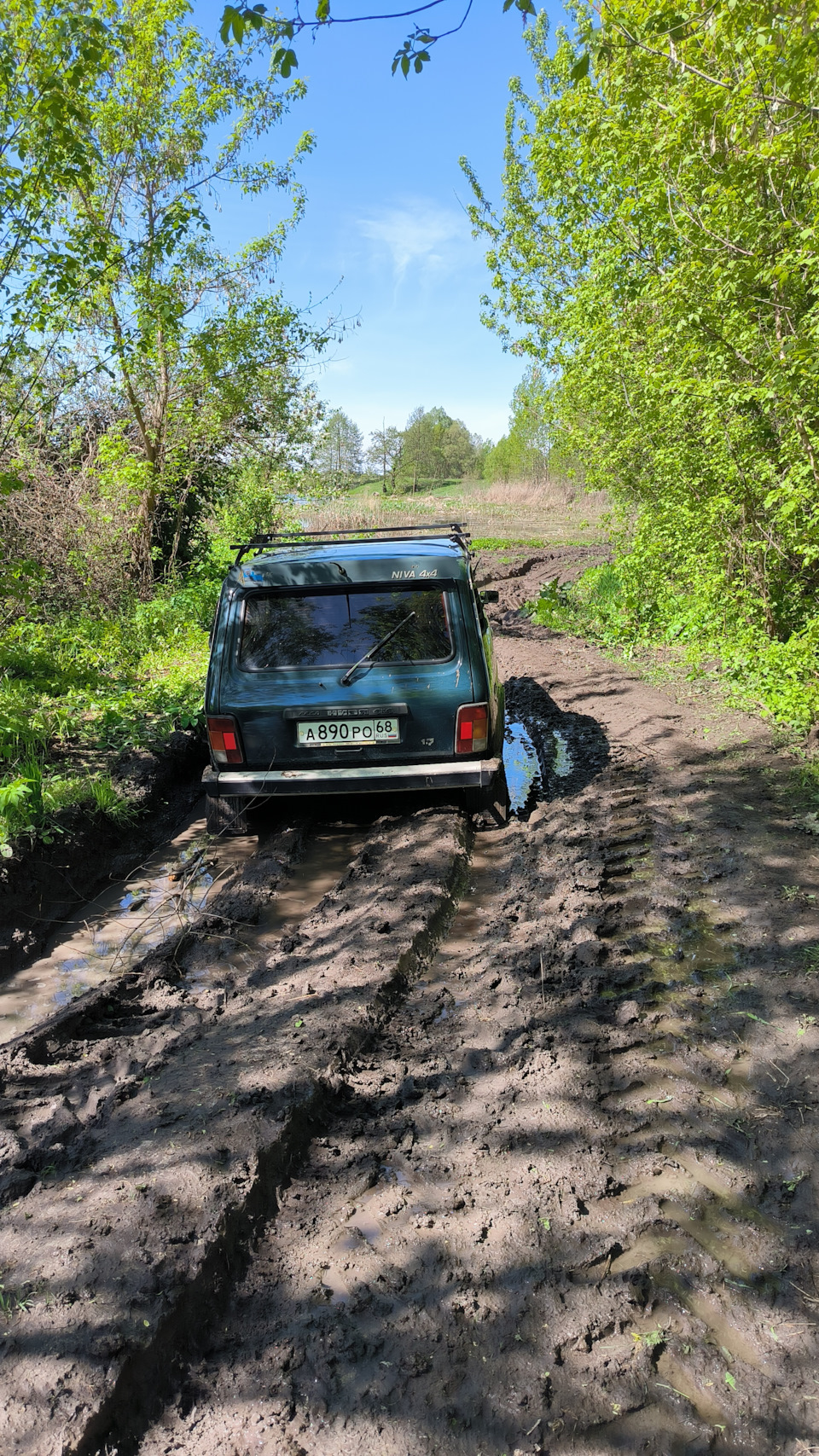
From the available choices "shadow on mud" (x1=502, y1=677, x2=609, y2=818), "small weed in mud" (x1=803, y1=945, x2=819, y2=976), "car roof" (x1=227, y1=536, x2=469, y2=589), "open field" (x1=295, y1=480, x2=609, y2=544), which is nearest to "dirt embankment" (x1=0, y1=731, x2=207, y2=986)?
"car roof" (x1=227, y1=536, x2=469, y2=589)

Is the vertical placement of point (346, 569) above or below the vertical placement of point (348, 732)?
above

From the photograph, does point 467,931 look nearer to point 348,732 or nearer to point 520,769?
point 348,732

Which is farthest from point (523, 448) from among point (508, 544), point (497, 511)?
point (508, 544)

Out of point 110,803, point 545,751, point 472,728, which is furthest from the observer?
point 545,751

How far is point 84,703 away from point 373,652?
4118 millimetres

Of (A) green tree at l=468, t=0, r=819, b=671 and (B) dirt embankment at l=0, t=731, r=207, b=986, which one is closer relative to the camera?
(B) dirt embankment at l=0, t=731, r=207, b=986

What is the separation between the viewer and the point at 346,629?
17.4 ft

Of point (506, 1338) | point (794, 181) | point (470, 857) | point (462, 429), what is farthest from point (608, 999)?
point (462, 429)

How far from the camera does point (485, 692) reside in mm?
5199

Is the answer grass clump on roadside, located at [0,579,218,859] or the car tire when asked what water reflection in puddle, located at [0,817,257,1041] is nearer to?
the car tire

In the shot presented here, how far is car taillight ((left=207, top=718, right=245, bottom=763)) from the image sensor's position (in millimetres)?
5293

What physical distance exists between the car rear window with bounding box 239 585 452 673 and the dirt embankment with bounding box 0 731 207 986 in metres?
1.75

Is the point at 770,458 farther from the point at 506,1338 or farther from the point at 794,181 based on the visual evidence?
the point at 506,1338

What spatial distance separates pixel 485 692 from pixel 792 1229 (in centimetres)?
332
